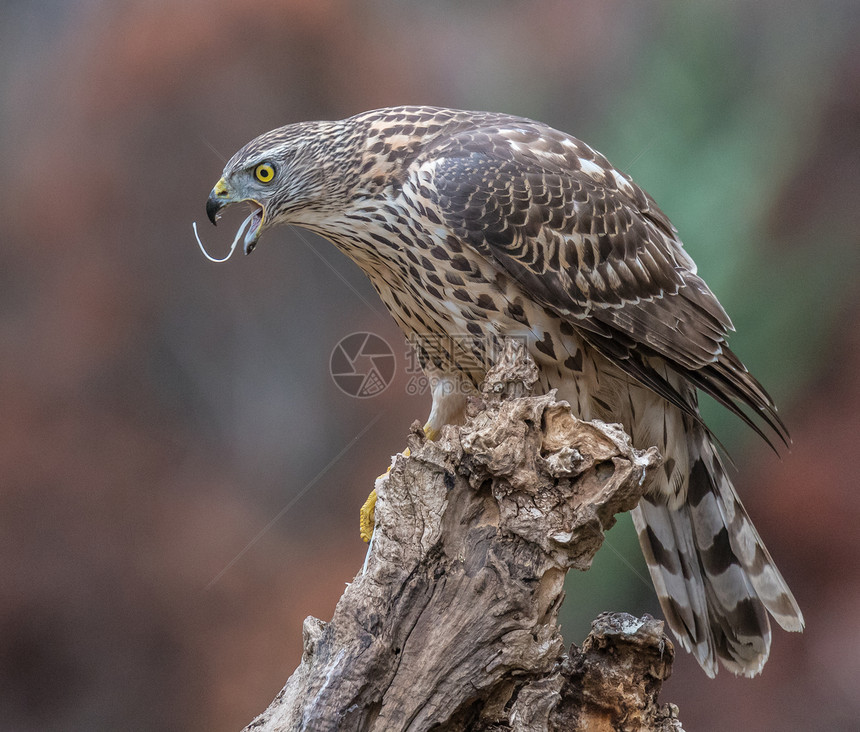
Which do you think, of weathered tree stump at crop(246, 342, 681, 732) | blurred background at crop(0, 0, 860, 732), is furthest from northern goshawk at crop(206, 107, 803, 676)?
blurred background at crop(0, 0, 860, 732)

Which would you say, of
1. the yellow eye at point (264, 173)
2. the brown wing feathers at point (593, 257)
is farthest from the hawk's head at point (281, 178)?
the brown wing feathers at point (593, 257)

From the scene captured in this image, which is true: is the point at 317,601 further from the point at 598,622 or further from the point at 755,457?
the point at 755,457

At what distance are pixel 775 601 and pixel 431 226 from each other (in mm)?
1386

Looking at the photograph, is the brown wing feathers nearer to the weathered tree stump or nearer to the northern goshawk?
the northern goshawk

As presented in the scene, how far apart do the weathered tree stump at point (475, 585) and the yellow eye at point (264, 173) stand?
33.0 inches

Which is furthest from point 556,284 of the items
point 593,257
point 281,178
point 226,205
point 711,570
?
point 711,570

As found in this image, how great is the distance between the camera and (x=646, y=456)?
1.45 meters

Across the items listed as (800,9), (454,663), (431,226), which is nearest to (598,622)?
(454,663)

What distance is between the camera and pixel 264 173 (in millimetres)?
1965

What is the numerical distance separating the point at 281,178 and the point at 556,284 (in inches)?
29.3

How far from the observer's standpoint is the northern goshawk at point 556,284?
1871 mm

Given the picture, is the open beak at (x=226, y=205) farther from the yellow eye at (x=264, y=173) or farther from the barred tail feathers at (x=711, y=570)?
the barred tail feathers at (x=711, y=570)

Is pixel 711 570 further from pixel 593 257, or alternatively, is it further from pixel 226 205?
pixel 226 205

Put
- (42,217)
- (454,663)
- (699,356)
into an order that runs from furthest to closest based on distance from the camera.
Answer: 1. (42,217)
2. (699,356)
3. (454,663)
